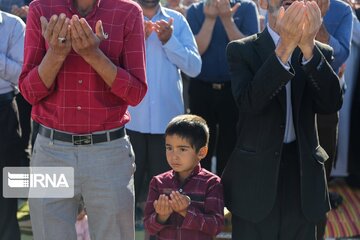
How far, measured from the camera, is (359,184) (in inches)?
219

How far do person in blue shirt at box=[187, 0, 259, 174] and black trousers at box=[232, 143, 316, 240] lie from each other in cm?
180

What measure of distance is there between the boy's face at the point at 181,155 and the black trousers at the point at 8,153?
51.4 inches

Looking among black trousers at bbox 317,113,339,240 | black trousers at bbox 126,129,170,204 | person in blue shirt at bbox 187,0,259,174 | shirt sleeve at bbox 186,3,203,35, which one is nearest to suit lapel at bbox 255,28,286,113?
black trousers at bbox 317,113,339,240

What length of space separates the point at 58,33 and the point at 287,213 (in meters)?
1.31

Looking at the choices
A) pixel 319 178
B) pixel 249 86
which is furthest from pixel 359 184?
pixel 249 86

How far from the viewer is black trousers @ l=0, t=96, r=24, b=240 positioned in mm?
3998

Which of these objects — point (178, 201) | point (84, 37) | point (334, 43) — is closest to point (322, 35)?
point (334, 43)

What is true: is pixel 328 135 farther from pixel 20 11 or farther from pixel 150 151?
pixel 20 11

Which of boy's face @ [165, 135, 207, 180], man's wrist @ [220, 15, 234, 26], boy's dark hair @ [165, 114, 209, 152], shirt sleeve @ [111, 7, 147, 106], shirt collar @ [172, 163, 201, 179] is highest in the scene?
man's wrist @ [220, 15, 234, 26]

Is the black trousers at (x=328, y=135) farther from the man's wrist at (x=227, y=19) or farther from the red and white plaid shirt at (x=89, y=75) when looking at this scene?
the red and white plaid shirt at (x=89, y=75)

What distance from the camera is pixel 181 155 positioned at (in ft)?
10.3

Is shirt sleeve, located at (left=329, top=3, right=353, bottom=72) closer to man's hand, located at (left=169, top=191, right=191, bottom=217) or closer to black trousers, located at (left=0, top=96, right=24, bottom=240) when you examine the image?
man's hand, located at (left=169, top=191, right=191, bottom=217)

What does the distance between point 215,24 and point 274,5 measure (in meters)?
1.91

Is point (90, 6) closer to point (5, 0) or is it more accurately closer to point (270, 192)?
point (270, 192)
